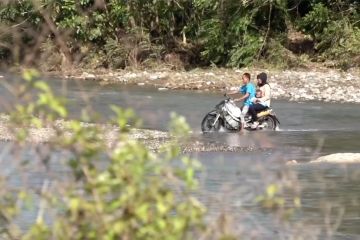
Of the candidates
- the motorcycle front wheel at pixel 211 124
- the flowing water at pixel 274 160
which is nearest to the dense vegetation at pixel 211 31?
the flowing water at pixel 274 160

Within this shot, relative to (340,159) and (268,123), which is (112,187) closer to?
(340,159)

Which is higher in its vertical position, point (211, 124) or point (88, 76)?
point (211, 124)

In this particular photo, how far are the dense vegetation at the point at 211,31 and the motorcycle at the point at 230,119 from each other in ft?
38.9

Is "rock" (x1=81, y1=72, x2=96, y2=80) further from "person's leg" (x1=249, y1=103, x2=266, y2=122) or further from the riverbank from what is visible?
"person's leg" (x1=249, y1=103, x2=266, y2=122)

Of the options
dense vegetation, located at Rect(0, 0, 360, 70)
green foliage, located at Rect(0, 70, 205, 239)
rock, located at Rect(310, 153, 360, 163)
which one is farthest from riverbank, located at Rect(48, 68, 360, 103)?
green foliage, located at Rect(0, 70, 205, 239)

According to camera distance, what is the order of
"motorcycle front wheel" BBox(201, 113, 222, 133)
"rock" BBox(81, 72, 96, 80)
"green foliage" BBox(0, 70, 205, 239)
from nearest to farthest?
"green foliage" BBox(0, 70, 205, 239) → "motorcycle front wheel" BBox(201, 113, 222, 133) → "rock" BBox(81, 72, 96, 80)

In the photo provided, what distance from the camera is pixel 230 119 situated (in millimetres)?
18844

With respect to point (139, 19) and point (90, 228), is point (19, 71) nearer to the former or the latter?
point (90, 228)

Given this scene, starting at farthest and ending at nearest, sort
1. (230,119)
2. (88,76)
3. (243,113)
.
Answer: (88,76) < (243,113) < (230,119)

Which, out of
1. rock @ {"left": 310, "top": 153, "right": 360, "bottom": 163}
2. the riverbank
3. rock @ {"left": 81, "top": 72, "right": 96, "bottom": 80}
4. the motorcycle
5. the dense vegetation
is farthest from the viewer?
rock @ {"left": 81, "top": 72, "right": 96, "bottom": 80}

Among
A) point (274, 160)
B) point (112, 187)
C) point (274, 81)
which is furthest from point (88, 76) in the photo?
point (112, 187)

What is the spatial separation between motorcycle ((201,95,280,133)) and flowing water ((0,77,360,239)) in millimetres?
273

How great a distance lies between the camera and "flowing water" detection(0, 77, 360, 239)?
5.40m

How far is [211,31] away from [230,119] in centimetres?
1611
